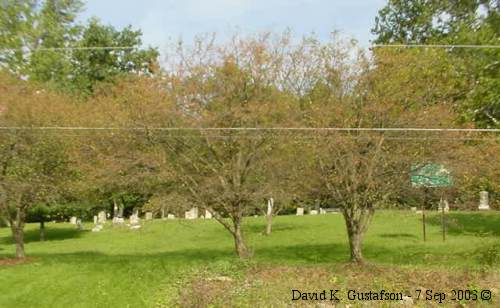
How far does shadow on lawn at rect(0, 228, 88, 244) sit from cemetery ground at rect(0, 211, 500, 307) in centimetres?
656

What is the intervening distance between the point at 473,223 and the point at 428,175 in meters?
11.5

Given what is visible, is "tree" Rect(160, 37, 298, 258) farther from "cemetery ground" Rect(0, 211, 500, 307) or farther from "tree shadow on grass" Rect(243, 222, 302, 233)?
"tree shadow on grass" Rect(243, 222, 302, 233)

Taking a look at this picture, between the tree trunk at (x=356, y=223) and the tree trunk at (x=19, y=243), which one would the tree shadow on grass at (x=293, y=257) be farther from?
the tree trunk at (x=356, y=223)

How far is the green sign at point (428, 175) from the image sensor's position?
45.5ft

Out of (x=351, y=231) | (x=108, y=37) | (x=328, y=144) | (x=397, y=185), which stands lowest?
(x=351, y=231)

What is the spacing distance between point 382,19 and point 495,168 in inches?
718

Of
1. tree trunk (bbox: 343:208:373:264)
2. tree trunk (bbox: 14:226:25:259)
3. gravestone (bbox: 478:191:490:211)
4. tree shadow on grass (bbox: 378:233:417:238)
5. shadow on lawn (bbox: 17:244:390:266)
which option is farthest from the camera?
gravestone (bbox: 478:191:490:211)

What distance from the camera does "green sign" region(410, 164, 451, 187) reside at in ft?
45.5

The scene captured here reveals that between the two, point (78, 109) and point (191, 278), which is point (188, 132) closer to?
point (191, 278)

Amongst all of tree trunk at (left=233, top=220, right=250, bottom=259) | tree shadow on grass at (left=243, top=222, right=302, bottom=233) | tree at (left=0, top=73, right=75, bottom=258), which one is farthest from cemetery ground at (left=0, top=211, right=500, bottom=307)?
tree shadow on grass at (left=243, top=222, right=302, bottom=233)

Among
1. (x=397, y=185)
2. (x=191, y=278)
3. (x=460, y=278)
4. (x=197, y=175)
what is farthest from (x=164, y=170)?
(x=460, y=278)

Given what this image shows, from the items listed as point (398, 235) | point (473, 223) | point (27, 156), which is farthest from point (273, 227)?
point (27, 156)

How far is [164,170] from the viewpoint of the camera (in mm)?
14898

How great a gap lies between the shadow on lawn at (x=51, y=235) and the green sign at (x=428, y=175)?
19.6 m
